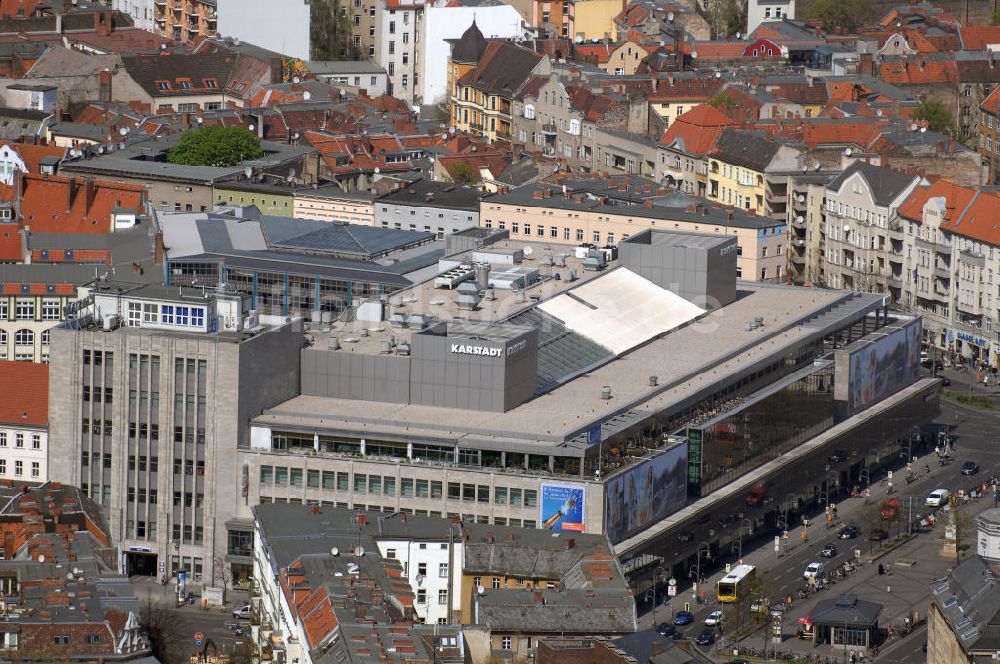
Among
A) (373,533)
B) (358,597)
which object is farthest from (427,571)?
(358,597)

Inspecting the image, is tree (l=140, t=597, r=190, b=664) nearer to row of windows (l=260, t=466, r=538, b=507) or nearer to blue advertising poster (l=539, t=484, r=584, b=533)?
row of windows (l=260, t=466, r=538, b=507)

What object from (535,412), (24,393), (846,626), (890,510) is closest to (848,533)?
(890,510)

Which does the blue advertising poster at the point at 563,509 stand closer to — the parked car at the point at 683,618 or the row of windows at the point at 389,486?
the row of windows at the point at 389,486

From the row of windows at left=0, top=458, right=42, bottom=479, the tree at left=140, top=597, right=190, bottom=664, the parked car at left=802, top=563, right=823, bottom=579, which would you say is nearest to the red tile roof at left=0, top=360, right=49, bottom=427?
the row of windows at left=0, top=458, right=42, bottom=479

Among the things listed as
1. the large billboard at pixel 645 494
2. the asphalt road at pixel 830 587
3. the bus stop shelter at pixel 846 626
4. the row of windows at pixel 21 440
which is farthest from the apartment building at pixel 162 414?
the bus stop shelter at pixel 846 626

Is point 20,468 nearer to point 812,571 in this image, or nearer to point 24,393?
point 24,393

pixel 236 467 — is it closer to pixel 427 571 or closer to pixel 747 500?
pixel 427 571
